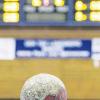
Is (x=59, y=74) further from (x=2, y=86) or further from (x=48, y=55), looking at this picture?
A: (x=2, y=86)

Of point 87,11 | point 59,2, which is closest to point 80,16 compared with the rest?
point 87,11

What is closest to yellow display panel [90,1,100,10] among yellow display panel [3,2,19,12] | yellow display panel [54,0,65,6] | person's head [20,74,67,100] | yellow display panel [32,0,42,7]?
yellow display panel [54,0,65,6]

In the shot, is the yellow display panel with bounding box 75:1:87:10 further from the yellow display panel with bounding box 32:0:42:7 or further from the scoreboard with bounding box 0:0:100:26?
the yellow display panel with bounding box 32:0:42:7

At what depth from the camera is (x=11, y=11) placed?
7.13 meters

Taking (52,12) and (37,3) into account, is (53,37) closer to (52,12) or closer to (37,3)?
(52,12)

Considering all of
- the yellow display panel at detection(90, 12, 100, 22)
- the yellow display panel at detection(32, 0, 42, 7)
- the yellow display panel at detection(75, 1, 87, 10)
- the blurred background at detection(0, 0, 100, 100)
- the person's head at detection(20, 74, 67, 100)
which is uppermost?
the person's head at detection(20, 74, 67, 100)

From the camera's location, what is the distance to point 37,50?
24.2 ft

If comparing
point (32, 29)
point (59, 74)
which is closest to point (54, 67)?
point (59, 74)

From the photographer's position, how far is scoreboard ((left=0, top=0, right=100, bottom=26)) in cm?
712

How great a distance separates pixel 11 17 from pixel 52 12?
618mm

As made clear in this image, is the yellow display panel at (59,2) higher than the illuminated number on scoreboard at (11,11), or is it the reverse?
the yellow display panel at (59,2)

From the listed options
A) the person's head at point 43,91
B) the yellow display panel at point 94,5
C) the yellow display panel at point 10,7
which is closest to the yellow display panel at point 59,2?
the yellow display panel at point 94,5

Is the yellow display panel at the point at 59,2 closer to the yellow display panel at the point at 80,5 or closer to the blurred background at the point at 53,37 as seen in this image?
the blurred background at the point at 53,37

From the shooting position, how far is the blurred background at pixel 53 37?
282 inches
